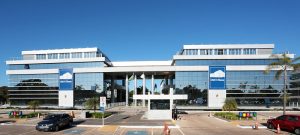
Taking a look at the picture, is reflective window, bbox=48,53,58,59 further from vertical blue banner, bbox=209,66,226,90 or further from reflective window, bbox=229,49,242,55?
reflective window, bbox=229,49,242,55

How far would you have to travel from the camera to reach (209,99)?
7012 cm

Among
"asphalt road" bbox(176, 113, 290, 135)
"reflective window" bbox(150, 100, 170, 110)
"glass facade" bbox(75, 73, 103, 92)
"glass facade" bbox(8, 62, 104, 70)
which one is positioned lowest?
"asphalt road" bbox(176, 113, 290, 135)

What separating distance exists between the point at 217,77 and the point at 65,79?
130 ft

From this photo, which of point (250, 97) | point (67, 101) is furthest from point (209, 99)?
point (67, 101)

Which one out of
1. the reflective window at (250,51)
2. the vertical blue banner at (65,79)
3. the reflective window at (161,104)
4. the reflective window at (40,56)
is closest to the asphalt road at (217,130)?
the reflective window at (161,104)

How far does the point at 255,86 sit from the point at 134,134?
5101cm

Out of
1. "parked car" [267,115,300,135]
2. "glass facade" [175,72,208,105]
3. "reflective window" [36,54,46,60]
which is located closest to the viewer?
"parked car" [267,115,300,135]

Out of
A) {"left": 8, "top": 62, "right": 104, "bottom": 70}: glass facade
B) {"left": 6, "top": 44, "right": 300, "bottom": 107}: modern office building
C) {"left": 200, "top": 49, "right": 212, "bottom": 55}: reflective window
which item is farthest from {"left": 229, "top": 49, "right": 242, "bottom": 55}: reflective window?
{"left": 8, "top": 62, "right": 104, "bottom": 70}: glass facade

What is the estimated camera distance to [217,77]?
232ft

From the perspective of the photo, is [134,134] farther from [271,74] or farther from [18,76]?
[18,76]

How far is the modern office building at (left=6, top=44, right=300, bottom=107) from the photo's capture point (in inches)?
2761

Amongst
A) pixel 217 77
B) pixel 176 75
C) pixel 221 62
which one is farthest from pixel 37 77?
pixel 221 62

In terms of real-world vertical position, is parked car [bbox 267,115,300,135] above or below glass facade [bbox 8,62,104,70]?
below

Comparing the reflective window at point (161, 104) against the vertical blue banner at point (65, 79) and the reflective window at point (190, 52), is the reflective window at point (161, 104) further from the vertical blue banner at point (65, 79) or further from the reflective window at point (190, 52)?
the vertical blue banner at point (65, 79)
